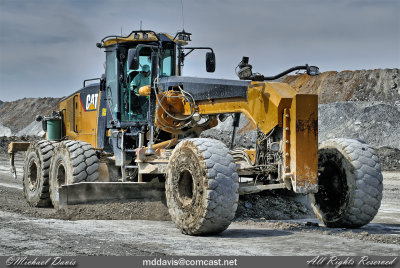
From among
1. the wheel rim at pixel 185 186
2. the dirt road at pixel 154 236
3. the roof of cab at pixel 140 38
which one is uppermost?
the roof of cab at pixel 140 38

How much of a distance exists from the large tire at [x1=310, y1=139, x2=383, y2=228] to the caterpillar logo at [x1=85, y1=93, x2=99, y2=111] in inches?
214

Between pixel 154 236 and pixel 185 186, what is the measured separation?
0.89 meters

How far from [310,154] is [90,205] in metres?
4.08

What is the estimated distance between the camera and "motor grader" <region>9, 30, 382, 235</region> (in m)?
8.36

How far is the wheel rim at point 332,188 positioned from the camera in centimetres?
923

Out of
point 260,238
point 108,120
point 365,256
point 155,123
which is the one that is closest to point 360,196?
point 260,238

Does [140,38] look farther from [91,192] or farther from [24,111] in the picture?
[24,111]

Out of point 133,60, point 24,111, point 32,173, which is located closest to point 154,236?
point 133,60

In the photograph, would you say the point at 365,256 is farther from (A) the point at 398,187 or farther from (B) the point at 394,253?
(A) the point at 398,187

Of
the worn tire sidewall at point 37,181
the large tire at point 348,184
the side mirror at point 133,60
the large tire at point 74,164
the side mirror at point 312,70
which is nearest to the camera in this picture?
the large tire at point 348,184

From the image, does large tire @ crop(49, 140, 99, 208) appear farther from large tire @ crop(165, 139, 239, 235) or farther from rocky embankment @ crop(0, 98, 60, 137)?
rocky embankment @ crop(0, 98, 60, 137)

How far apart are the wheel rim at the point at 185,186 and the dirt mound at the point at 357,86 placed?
44.6 metres

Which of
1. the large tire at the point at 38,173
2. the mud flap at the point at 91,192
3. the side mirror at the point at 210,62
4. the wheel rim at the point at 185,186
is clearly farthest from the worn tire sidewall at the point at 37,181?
the wheel rim at the point at 185,186

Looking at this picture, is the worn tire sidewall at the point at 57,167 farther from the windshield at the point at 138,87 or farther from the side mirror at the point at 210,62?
the side mirror at the point at 210,62
